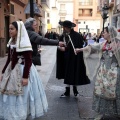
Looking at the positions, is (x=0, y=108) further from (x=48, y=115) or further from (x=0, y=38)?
(x=0, y=38)

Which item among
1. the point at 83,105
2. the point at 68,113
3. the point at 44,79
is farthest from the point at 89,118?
the point at 44,79

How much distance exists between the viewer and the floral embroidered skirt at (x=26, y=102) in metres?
4.69

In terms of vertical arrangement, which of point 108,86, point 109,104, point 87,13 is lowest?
point 109,104

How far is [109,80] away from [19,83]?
1454 millimetres

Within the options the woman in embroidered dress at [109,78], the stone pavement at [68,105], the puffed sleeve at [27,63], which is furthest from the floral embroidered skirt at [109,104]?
the puffed sleeve at [27,63]

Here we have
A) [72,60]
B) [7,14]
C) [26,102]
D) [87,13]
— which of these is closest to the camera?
[26,102]

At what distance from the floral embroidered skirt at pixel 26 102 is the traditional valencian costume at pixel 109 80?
954 millimetres

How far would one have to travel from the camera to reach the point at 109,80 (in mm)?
5027

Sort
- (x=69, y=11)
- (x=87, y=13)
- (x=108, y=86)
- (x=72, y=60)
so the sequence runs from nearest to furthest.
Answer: (x=108, y=86)
(x=72, y=60)
(x=69, y=11)
(x=87, y=13)

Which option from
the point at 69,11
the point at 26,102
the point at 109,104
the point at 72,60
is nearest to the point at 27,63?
the point at 26,102

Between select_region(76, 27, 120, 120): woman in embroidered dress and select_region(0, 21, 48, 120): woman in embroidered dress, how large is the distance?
1.03 meters

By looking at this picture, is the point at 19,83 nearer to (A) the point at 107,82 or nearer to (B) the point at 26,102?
(B) the point at 26,102

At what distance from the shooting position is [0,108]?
4844mm

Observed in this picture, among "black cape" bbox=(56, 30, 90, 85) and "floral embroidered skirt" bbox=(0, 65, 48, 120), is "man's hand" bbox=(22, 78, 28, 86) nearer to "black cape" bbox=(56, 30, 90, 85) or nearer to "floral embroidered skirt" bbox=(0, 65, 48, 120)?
"floral embroidered skirt" bbox=(0, 65, 48, 120)
